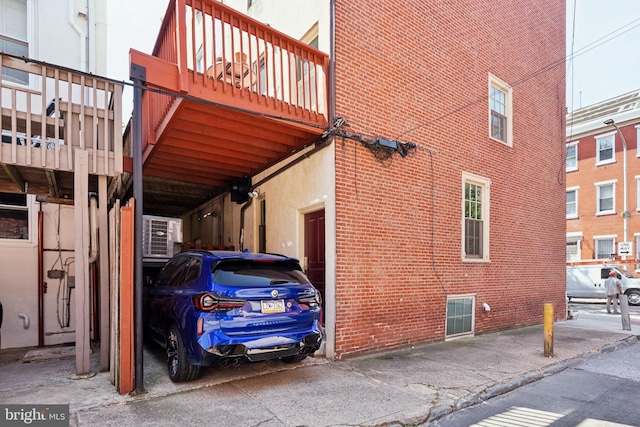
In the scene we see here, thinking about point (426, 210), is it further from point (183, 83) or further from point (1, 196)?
point (1, 196)

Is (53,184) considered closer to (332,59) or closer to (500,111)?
(332,59)

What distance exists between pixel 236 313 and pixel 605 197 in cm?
2594

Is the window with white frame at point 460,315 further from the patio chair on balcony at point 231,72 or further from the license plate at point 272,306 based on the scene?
the patio chair on balcony at point 231,72

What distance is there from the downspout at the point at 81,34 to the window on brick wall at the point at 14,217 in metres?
3.10

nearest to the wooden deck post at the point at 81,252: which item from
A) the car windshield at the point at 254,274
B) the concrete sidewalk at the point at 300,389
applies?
the concrete sidewalk at the point at 300,389

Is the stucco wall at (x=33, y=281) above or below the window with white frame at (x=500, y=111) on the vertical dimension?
below

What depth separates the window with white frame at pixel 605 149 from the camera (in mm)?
23203

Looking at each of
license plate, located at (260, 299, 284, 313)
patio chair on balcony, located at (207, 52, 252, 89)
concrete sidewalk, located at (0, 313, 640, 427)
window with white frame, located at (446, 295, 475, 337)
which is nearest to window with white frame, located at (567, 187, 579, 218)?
window with white frame, located at (446, 295, 475, 337)

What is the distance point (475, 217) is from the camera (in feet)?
31.7

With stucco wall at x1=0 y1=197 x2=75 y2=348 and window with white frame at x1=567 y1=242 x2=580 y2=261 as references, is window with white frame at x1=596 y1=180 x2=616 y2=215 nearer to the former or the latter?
window with white frame at x1=567 y1=242 x2=580 y2=261

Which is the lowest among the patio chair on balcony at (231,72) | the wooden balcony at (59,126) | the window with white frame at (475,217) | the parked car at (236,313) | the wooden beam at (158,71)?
the parked car at (236,313)

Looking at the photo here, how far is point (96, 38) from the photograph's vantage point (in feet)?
29.2

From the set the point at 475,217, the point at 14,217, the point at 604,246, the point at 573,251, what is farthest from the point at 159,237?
the point at 573,251

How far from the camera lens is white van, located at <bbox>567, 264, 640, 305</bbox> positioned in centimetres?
1880
